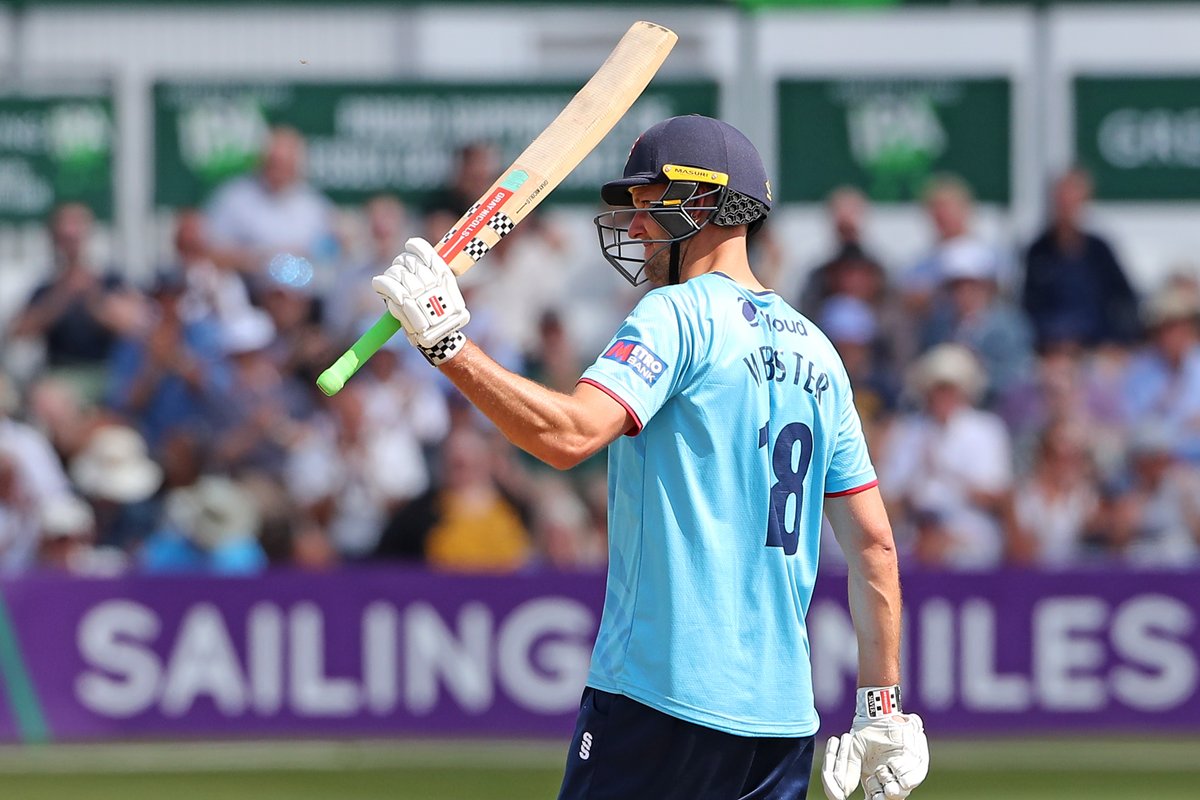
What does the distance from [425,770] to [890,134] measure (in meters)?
5.30

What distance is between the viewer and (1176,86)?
12.0m

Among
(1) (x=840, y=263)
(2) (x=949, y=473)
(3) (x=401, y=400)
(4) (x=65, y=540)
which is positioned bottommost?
(4) (x=65, y=540)

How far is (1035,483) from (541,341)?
2.83m

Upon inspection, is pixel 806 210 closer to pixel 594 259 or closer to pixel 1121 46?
pixel 594 259

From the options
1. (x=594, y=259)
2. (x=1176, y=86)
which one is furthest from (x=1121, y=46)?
(x=594, y=259)

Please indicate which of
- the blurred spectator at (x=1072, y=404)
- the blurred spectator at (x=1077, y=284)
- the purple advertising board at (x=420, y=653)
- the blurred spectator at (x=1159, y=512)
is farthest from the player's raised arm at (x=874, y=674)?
the blurred spectator at (x=1077, y=284)

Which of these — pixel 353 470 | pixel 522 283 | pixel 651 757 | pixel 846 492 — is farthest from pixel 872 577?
pixel 522 283

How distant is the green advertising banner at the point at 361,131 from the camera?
1176cm

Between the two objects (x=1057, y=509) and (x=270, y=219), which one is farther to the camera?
(x=270, y=219)

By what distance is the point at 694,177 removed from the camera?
3.61m

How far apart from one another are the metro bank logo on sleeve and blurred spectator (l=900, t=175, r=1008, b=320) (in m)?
7.71

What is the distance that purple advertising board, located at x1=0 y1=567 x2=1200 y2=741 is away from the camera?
941 cm

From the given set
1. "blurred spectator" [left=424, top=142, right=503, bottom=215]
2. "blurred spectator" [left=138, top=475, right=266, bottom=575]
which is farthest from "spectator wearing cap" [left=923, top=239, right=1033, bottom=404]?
"blurred spectator" [left=138, top=475, right=266, bottom=575]

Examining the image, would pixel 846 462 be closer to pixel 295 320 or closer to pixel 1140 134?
pixel 295 320
